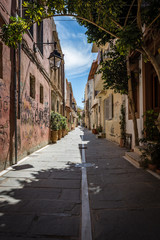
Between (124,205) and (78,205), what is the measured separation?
2.47 ft

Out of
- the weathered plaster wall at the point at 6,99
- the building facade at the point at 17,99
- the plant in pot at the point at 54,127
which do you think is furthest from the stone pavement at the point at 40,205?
the plant in pot at the point at 54,127

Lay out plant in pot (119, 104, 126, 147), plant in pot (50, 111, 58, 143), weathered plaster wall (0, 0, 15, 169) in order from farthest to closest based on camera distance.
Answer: plant in pot (50, 111, 58, 143)
plant in pot (119, 104, 126, 147)
weathered plaster wall (0, 0, 15, 169)

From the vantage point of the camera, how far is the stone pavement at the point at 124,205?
1937 mm

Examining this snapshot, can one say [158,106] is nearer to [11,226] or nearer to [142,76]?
[142,76]

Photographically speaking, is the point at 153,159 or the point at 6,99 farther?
the point at 6,99

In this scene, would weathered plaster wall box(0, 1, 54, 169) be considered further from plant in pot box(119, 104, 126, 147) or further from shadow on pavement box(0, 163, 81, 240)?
plant in pot box(119, 104, 126, 147)

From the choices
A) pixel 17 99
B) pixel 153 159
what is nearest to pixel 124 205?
pixel 153 159

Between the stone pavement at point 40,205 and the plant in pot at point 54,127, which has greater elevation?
the plant in pot at point 54,127

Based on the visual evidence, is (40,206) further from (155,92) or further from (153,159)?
(155,92)

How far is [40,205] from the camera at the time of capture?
256cm

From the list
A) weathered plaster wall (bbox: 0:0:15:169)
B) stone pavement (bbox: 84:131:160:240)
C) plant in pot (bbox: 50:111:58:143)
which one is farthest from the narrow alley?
plant in pot (bbox: 50:111:58:143)

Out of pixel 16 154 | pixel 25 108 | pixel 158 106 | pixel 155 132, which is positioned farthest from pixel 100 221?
pixel 25 108

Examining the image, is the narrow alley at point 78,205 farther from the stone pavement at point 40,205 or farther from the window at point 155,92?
the window at point 155,92

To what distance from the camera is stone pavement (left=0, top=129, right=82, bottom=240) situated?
1949 mm
